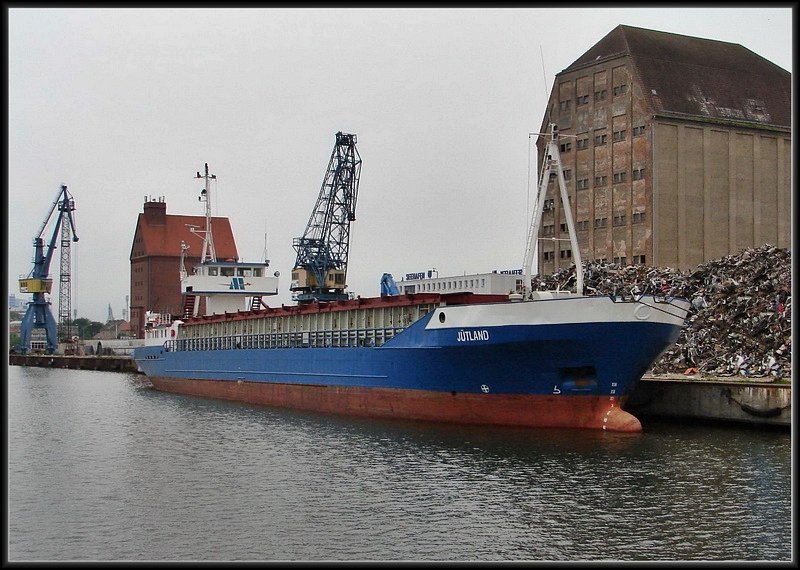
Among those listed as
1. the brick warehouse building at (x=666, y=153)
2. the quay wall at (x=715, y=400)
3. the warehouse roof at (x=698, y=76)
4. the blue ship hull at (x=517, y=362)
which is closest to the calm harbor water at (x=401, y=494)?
the quay wall at (x=715, y=400)

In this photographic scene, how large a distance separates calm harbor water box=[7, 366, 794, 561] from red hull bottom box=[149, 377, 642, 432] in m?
0.54

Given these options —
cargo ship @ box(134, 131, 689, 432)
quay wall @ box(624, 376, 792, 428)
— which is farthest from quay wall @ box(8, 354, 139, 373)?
quay wall @ box(624, 376, 792, 428)

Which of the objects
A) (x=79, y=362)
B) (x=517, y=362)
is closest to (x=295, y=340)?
(x=517, y=362)

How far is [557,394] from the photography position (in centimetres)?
2575

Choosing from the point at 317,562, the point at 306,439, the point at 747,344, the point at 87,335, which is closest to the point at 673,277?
the point at 747,344

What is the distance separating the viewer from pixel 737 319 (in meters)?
32.7

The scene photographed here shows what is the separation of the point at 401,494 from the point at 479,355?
9136 mm

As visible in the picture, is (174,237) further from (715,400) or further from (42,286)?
(715,400)

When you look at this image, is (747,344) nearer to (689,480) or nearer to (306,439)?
(689,480)

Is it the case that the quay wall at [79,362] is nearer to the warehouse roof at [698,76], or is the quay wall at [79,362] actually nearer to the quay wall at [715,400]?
the warehouse roof at [698,76]

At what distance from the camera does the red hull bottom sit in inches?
1007

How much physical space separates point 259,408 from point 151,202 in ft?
254

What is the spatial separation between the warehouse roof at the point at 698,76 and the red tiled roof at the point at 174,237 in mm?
56535

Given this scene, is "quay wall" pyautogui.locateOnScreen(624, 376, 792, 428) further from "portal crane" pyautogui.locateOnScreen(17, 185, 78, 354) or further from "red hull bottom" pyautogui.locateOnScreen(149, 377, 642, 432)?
"portal crane" pyautogui.locateOnScreen(17, 185, 78, 354)
